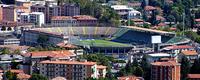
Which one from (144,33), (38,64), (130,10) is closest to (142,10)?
(130,10)

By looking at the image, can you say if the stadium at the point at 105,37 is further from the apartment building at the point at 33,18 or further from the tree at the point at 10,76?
the tree at the point at 10,76

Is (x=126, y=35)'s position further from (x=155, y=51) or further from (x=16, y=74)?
(x=16, y=74)

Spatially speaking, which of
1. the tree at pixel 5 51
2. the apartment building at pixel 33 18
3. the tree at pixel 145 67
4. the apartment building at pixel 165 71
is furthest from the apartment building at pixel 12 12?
the apartment building at pixel 165 71

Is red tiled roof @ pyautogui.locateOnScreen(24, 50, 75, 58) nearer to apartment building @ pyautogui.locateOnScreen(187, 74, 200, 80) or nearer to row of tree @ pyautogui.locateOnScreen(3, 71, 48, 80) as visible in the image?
row of tree @ pyautogui.locateOnScreen(3, 71, 48, 80)

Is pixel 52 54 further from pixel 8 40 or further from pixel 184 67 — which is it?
pixel 8 40

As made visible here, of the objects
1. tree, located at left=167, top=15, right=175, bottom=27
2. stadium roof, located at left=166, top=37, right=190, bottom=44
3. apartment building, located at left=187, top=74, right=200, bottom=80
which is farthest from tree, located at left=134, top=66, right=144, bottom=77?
tree, located at left=167, top=15, right=175, bottom=27
